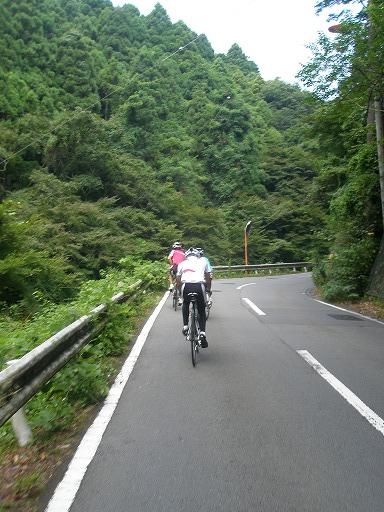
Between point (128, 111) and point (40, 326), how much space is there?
42554mm

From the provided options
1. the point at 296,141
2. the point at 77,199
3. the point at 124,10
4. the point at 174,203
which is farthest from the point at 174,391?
the point at 124,10

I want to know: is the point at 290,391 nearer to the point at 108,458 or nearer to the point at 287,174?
the point at 108,458

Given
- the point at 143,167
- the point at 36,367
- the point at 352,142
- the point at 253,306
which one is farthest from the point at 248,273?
the point at 36,367

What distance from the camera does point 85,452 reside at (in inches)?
172

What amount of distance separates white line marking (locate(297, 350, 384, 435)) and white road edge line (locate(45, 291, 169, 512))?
2666 millimetres

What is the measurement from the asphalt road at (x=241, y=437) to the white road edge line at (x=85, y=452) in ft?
0.22

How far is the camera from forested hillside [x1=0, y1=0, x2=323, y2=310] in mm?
26266

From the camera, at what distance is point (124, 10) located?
2817 inches

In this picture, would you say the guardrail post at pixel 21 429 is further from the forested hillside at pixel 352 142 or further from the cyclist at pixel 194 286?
the forested hillside at pixel 352 142

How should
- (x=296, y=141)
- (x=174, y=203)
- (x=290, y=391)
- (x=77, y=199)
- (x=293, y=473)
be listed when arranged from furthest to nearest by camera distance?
(x=296, y=141) < (x=174, y=203) < (x=77, y=199) < (x=290, y=391) < (x=293, y=473)

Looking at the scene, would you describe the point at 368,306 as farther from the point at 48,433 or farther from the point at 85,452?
the point at 85,452

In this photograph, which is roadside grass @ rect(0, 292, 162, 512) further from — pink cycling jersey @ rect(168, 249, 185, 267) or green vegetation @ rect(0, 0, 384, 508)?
pink cycling jersey @ rect(168, 249, 185, 267)

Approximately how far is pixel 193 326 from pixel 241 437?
331 cm

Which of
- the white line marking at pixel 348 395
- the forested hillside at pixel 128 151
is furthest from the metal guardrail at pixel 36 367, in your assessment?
the forested hillside at pixel 128 151
